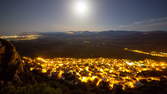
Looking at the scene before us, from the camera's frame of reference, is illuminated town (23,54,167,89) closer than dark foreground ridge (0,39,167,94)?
No

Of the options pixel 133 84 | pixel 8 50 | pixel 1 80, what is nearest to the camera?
pixel 1 80

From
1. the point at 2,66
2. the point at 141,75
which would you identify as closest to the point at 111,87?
the point at 141,75

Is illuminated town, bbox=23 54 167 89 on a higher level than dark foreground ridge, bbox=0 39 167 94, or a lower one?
lower

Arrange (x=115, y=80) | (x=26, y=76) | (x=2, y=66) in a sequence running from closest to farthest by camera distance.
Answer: (x=2, y=66)
(x=26, y=76)
(x=115, y=80)

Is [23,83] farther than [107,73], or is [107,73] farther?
[107,73]

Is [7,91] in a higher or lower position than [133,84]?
higher

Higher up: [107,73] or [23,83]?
[23,83]

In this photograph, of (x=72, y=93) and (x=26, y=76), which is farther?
(x=26, y=76)

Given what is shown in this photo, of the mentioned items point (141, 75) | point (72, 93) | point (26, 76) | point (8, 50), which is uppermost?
point (8, 50)

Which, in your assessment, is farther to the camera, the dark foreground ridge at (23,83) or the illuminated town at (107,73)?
the illuminated town at (107,73)

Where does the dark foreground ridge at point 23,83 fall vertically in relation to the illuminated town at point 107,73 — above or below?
above

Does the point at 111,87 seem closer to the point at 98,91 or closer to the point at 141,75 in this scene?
the point at 98,91
